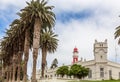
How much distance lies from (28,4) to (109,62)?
6405cm

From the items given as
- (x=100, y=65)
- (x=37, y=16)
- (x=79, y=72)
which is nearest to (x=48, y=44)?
(x=37, y=16)

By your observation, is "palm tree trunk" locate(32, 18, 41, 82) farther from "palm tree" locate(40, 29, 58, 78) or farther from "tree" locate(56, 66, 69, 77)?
"tree" locate(56, 66, 69, 77)

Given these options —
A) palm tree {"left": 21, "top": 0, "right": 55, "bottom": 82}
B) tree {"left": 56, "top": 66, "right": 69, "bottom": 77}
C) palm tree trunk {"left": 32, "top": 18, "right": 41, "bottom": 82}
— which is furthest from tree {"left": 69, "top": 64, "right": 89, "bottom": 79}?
palm tree trunk {"left": 32, "top": 18, "right": 41, "bottom": 82}

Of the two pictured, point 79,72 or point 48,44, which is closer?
point 48,44

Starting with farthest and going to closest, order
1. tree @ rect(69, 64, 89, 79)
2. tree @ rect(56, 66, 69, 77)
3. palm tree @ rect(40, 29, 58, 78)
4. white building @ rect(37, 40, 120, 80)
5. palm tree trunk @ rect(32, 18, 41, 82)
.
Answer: tree @ rect(56, 66, 69, 77)
white building @ rect(37, 40, 120, 80)
tree @ rect(69, 64, 89, 79)
palm tree @ rect(40, 29, 58, 78)
palm tree trunk @ rect(32, 18, 41, 82)

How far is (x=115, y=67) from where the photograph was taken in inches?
4151

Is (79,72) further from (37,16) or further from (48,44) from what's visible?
(37,16)

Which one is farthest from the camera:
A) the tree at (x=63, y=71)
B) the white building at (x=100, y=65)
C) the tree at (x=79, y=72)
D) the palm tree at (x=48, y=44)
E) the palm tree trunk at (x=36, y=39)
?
the tree at (x=63, y=71)

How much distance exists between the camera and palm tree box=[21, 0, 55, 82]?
42000mm

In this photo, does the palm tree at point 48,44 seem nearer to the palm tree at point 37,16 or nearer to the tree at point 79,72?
the palm tree at point 37,16

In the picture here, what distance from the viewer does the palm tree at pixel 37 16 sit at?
138ft

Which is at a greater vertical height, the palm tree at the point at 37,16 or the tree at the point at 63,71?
the palm tree at the point at 37,16

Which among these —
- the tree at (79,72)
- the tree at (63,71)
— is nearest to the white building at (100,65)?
the tree at (79,72)

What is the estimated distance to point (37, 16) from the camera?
141 ft
